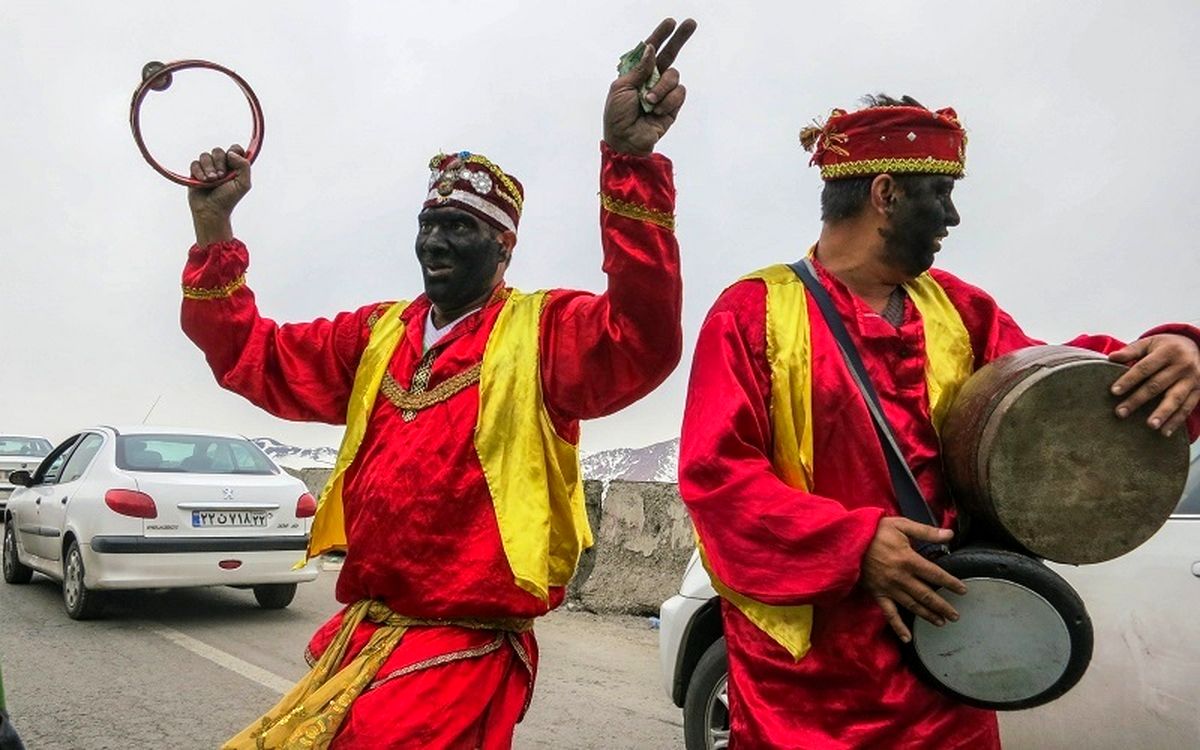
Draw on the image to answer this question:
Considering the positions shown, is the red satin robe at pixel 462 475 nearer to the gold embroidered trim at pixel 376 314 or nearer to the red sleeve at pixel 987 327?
the gold embroidered trim at pixel 376 314

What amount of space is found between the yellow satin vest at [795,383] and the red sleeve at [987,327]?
0.04 m

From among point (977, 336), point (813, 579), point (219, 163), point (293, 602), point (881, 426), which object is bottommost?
point (293, 602)

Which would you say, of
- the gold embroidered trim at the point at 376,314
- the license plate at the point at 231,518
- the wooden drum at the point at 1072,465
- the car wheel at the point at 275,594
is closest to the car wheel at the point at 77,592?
the license plate at the point at 231,518

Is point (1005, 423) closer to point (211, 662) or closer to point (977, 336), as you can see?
point (977, 336)

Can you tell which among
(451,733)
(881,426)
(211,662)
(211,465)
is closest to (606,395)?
(881,426)

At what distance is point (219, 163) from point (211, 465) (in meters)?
5.85

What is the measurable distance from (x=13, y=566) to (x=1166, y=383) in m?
10.0

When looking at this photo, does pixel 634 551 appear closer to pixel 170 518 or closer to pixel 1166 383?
pixel 170 518

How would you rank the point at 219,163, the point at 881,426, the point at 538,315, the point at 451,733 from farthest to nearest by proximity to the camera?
the point at 219,163, the point at 538,315, the point at 451,733, the point at 881,426

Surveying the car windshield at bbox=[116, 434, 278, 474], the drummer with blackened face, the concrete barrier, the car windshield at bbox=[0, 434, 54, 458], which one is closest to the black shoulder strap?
the drummer with blackened face

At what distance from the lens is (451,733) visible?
87.2 inches

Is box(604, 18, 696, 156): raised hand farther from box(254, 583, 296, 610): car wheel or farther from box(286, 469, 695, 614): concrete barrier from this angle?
box(254, 583, 296, 610): car wheel

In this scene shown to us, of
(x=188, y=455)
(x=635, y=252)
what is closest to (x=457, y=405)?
(x=635, y=252)

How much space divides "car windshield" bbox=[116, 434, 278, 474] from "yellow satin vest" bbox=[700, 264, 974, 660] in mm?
6682
